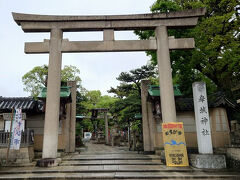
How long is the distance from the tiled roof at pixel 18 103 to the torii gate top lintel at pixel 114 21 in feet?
16.5

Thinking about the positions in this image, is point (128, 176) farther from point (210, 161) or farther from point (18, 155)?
point (18, 155)

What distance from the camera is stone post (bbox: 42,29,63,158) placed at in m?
9.07

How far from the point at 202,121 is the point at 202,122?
1.9 inches

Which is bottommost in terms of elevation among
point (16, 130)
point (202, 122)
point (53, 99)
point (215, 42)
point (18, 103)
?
point (16, 130)

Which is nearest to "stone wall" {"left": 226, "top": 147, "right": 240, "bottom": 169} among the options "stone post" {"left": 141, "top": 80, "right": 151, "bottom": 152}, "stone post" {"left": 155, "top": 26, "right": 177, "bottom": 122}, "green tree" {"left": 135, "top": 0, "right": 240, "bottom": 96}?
"stone post" {"left": 155, "top": 26, "right": 177, "bottom": 122}

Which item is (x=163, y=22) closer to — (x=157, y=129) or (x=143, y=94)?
(x=143, y=94)

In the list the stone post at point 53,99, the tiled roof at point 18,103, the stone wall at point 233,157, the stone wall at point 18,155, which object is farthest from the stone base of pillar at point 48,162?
the stone wall at point 233,157

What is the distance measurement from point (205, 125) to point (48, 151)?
789 cm

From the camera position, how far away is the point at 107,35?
10.4 m

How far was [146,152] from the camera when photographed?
1252 cm

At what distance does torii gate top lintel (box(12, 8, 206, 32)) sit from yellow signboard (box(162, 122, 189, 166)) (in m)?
5.93

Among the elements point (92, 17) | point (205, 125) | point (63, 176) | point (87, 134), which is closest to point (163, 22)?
point (92, 17)

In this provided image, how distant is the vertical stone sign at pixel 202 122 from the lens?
834 centimetres

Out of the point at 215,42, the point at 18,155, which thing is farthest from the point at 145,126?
the point at 18,155
